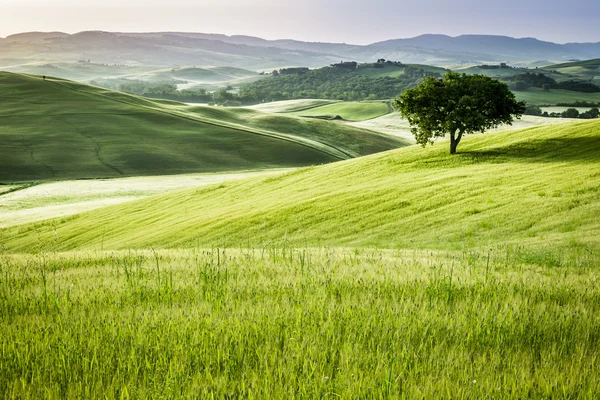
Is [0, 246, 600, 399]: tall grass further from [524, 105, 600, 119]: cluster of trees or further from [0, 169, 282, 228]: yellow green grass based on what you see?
[524, 105, 600, 119]: cluster of trees

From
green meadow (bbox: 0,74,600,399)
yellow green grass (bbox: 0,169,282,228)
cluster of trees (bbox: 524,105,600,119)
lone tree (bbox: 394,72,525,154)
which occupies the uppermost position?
cluster of trees (bbox: 524,105,600,119)

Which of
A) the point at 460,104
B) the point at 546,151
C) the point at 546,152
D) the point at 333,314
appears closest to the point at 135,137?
the point at 460,104

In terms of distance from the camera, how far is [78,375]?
15.7 ft

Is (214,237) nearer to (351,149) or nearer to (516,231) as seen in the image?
(516,231)

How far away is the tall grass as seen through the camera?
443 centimetres

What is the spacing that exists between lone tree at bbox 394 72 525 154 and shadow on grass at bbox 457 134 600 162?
2860mm

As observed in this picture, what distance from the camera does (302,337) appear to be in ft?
18.3

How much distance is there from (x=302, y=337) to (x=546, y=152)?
4539cm

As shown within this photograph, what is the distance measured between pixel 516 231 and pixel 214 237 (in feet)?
64.2

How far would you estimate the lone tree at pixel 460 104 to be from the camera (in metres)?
45.5

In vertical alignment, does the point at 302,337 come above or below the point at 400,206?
above

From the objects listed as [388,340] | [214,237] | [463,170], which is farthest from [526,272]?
[463,170]

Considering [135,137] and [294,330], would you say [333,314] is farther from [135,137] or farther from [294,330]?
[135,137]

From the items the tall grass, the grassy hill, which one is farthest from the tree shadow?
the grassy hill
